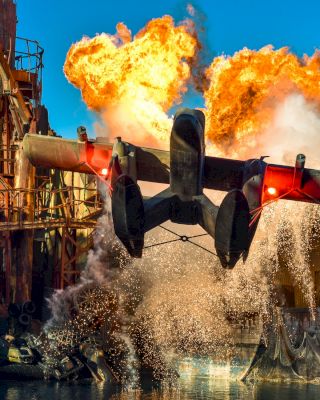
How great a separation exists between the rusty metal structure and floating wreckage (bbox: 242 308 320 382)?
10.6 meters

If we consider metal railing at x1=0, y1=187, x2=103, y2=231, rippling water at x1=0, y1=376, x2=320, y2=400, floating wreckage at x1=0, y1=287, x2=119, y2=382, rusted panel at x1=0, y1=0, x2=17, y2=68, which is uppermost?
rusted panel at x1=0, y1=0, x2=17, y2=68

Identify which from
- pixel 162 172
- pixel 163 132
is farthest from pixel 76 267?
pixel 162 172

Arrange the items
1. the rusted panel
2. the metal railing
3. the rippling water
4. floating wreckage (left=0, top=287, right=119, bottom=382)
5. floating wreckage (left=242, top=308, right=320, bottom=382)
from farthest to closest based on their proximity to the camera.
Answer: the rusted panel, the metal railing, floating wreckage (left=242, top=308, right=320, bottom=382), floating wreckage (left=0, top=287, right=119, bottom=382), the rippling water

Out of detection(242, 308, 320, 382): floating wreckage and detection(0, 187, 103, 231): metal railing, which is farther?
detection(0, 187, 103, 231): metal railing

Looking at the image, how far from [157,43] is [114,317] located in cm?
1592

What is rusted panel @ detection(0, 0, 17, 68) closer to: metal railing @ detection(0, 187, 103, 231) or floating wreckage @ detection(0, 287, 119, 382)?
metal railing @ detection(0, 187, 103, 231)

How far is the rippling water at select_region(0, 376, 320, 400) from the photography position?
27664 mm

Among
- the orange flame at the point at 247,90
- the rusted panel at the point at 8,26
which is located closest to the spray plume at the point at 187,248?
the orange flame at the point at 247,90

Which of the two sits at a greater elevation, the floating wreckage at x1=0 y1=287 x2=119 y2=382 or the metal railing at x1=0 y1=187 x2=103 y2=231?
the metal railing at x1=0 y1=187 x2=103 y2=231

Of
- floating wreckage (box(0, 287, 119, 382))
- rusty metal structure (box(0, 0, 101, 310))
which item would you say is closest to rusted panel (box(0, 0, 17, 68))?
rusty metal structure (box(0, 0, 101, 310))

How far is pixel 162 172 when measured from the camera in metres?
20.9

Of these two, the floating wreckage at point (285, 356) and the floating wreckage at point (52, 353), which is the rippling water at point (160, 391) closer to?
the floating wreckage at point (52, 353)

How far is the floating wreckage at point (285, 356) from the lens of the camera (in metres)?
34.2

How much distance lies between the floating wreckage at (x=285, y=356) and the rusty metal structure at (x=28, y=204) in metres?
10.6
